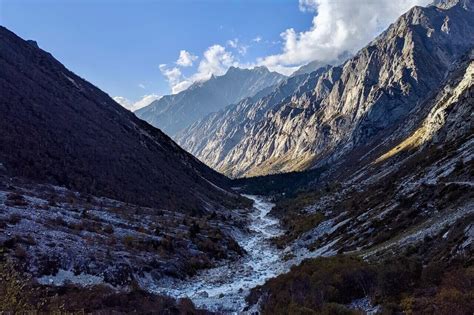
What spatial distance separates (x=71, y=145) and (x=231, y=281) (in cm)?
5081

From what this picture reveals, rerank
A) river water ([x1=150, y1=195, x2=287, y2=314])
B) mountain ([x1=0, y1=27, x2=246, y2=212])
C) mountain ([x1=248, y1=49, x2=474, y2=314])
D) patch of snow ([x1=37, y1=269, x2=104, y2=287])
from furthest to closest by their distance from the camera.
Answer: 1. mountain ([x1=0, y1=27, x2=246, y2=212])
2. river water ([x1=150, y1=195, x2=287, y2=314])
3. patch of snow ([x1=37, y1=269, x2=104, y2=287])
4. mountain ([x1=248, y1=49, x2=474, y2=314])

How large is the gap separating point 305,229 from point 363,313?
46.3m

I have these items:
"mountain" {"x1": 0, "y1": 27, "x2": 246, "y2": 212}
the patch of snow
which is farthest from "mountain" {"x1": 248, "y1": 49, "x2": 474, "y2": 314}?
"mountain" {"x1": 0, "y1": 27, "x2": 246, "y2": 212}

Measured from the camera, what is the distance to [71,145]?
251 feet

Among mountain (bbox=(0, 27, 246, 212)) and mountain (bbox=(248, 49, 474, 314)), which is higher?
mountain (bbox=(0, 27, 246, 212))

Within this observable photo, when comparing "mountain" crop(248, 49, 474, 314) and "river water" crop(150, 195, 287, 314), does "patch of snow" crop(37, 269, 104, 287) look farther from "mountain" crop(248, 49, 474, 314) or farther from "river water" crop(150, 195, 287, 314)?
"mountain" crop(248, 49, 474, 314)

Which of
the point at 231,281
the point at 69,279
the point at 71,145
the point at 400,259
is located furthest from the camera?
the point at 71,145

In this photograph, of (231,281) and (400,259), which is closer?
(400,259)

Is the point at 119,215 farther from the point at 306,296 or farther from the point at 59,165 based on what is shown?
the point at 306,296

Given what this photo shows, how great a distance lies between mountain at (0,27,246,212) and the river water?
28583 millimetres

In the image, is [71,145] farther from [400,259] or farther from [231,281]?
[400,259]

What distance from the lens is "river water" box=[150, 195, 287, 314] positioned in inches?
1233

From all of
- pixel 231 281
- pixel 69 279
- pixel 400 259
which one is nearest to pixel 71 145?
pixel 231 281

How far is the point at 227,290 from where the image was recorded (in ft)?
119
